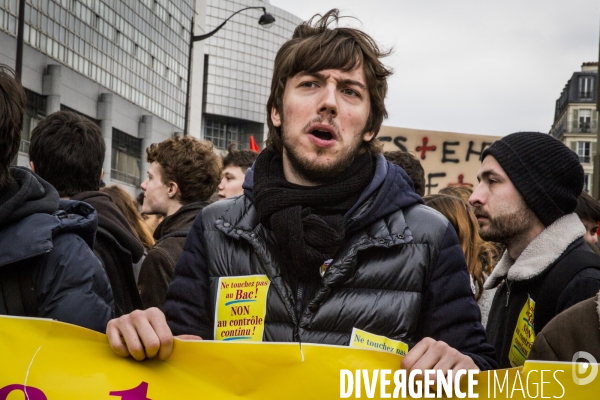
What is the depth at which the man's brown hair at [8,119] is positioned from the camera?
267 cm

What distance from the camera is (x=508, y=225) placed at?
3.98 meters

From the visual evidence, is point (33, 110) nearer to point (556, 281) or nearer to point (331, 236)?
point (556, 281)

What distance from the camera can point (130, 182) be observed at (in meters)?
50.3

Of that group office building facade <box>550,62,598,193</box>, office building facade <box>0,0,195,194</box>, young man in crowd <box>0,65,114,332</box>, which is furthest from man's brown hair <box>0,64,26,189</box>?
office building facade <box>550,62,598,193</box>

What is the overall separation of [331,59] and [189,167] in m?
2.74

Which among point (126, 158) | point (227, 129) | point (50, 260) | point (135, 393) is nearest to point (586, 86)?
point (227, 129)

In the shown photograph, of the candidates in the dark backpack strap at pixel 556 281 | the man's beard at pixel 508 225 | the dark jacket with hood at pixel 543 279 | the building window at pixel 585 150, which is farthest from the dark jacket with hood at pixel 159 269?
the building window at pixel 585 150

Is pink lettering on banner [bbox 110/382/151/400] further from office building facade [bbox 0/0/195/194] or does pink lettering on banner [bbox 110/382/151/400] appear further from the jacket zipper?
office building facade [bbox 0/0/195/194]

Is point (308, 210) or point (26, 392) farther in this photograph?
point (308, 210)

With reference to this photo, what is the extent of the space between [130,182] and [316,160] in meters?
48.7

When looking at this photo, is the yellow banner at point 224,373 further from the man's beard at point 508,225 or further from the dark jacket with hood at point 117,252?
the man's beard at point 508,225

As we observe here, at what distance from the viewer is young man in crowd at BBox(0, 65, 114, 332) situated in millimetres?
2498

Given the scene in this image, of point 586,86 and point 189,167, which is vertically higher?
point 586,86

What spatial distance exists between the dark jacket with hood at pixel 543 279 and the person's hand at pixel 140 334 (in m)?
1.72
